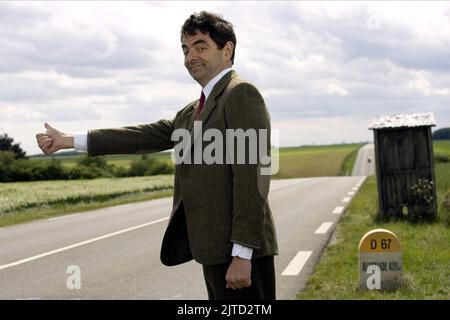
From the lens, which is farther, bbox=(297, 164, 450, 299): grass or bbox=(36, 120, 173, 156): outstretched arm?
bbox=(297, 164, 450, 299): grass

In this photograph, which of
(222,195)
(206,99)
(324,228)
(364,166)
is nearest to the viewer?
(222,195)

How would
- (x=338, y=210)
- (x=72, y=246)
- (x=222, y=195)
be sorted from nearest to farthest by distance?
(x=222, y=195) → (x=72, y=246) → (x=338, y=210)

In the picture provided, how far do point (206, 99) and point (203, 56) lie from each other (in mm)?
192

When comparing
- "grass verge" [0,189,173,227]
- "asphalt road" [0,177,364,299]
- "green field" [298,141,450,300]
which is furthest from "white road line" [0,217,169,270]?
"green field" [298,141,450,300]

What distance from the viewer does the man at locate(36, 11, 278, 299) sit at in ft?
9.16

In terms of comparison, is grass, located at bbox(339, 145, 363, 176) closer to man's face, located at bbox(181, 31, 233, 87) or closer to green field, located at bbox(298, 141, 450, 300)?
green field, located at bbox(298, 141, 450, 300)

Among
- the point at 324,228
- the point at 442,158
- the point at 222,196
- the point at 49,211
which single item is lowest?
the point at 324,228

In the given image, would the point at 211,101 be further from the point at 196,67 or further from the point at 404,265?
the point at 404,265

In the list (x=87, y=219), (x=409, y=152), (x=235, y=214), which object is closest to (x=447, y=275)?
(x=235, y=214)

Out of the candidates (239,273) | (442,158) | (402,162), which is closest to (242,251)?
(239,273)

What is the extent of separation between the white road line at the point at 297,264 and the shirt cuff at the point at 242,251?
18.5 ft

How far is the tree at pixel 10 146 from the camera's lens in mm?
50888

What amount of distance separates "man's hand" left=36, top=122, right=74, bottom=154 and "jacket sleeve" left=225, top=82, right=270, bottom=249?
853 millimetres

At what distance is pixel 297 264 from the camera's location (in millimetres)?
9055
